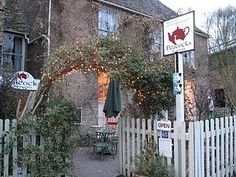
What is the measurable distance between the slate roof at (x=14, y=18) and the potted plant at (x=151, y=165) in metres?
10.5

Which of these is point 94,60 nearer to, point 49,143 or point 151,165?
point 49,143

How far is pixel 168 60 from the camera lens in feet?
26.7

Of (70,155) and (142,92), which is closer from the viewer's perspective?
(70,155)

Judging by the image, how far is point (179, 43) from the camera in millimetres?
6707

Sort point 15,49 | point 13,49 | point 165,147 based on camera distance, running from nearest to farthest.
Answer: point 165,147 → point 13,49 → point 15,49

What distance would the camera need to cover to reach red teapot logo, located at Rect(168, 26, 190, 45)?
6.55 m

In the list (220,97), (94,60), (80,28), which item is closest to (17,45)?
(80,28)

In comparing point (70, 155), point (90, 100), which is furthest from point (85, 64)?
point (90, 100)

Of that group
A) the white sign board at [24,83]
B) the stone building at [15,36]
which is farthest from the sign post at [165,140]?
the stone building at [15,36]

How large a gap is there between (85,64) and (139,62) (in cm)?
117

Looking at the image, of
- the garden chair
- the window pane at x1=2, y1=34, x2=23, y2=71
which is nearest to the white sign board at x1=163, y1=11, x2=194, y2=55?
the garden chair

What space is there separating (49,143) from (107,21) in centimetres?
1135

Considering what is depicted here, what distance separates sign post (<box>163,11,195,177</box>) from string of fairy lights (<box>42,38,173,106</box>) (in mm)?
727

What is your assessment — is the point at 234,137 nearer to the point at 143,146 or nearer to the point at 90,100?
the point at 143,146
